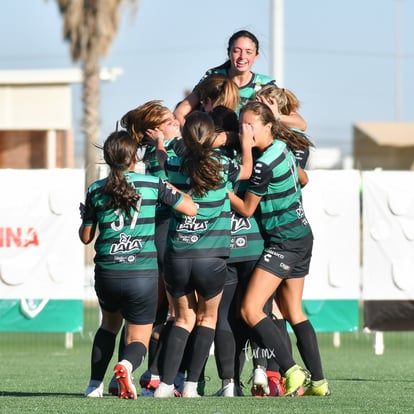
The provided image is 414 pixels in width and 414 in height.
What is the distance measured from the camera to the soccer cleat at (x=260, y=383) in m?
8.30

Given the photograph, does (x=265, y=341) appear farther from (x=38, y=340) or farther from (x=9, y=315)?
(x=38, y=340)

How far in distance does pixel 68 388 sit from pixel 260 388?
1685 millimetres

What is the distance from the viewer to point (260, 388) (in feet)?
27.3

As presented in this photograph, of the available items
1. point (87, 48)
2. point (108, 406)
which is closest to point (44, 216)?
point (108, 406)

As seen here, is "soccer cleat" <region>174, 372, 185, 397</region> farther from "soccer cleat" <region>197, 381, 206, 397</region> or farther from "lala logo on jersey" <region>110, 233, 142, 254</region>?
"lala logo on jersey" <region>110, 233, 142, 254</region>

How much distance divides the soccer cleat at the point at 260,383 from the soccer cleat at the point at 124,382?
3.21 ft

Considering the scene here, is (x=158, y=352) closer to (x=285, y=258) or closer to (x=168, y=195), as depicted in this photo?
(x=285, y=258)

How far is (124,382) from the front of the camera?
7.64 metres

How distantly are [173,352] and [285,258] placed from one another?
3.14ft

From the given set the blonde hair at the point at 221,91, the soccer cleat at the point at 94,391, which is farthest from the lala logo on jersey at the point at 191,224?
the soccer cleat at the point at 94,391

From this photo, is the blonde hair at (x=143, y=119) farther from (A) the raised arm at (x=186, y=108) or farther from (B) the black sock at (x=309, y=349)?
(B) the black sock at (x=309, y=349)

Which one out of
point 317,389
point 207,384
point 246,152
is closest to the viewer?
point 246,152

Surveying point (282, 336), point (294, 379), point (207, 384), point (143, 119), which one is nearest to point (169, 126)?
point (143, 119)

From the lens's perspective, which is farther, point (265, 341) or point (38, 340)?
point (38, 340)
